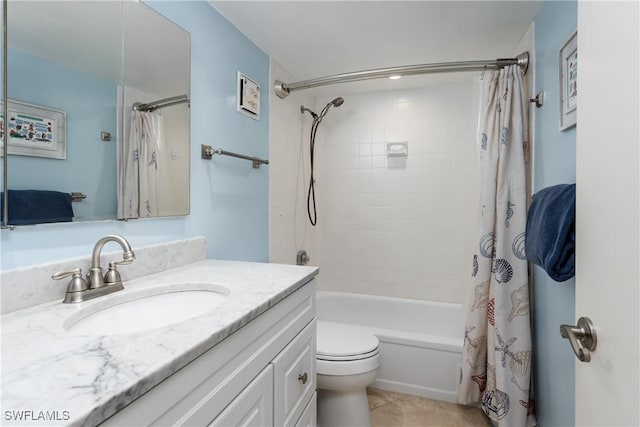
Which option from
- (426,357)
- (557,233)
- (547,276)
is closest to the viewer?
(557,233)

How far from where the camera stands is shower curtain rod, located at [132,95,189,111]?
3.77 ft

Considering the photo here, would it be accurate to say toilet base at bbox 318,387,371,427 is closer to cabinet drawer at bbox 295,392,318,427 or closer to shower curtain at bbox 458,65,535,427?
cabinet drawer at bbox 295,392,318,427

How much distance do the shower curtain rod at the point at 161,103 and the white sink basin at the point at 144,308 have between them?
0.68 meters

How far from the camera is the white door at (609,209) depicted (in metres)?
0.49

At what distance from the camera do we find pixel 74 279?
2.81 feet

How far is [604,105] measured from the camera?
57cm

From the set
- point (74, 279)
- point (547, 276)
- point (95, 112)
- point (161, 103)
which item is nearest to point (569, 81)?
point (547, 276)

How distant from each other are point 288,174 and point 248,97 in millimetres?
691

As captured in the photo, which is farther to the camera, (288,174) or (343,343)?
(288,174)

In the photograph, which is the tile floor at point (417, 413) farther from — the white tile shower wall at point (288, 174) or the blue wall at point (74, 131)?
the blue wall at point (74, 131)

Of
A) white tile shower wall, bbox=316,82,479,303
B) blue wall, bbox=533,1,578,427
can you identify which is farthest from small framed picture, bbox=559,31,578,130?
white tile shower wall, bbox=316,82,479,303

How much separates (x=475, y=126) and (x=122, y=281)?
194cm

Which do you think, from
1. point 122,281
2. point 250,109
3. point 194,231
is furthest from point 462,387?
point 250,109

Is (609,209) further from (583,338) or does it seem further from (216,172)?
(216,172)
